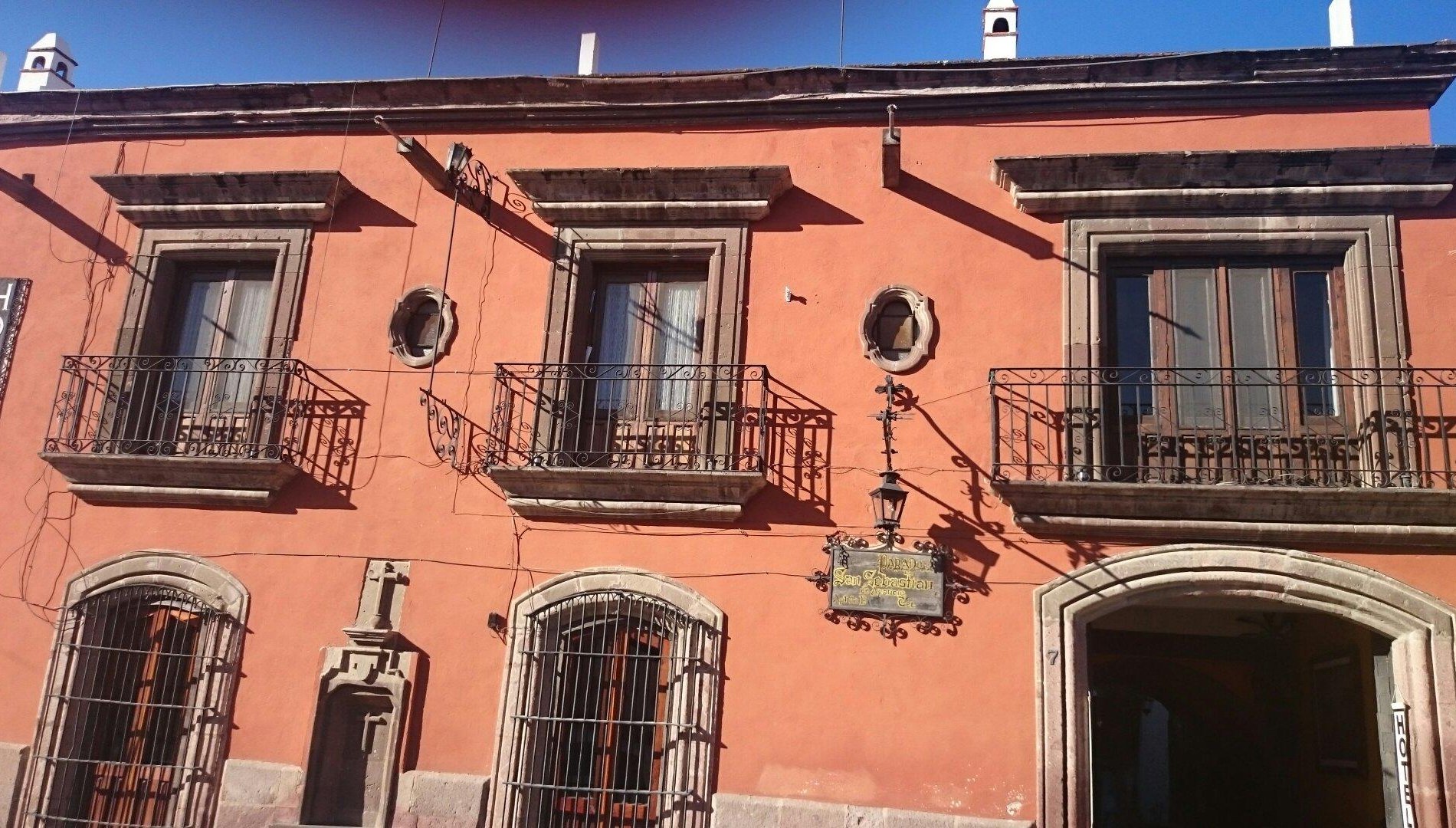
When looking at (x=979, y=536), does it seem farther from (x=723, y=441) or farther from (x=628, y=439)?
(x=628, y=439)

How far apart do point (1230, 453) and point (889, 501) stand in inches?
90.8

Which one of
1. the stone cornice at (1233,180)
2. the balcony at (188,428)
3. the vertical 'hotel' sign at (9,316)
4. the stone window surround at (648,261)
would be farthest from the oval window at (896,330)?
the vertical 'hotel' sign at (9,316)

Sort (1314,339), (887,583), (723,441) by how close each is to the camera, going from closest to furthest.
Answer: (887,583) → (1314,339) → (723,441)

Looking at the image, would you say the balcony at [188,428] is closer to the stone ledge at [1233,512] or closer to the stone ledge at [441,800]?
the stone ledge at [441,800]

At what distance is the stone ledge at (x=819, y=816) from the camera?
6.88 meters

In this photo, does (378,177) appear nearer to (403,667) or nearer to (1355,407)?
(403,667)

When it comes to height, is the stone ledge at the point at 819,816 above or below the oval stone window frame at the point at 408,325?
below

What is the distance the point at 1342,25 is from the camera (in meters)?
8.13

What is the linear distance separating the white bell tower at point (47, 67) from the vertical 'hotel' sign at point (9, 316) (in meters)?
1.92

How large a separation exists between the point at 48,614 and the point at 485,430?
3616 millimetres

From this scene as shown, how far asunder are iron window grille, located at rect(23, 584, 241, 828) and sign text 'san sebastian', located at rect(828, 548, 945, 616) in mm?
4390

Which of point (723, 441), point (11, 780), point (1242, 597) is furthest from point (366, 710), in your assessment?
point (1242, 597)

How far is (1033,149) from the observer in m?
8.12

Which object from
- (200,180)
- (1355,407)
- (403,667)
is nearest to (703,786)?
(403,667)
